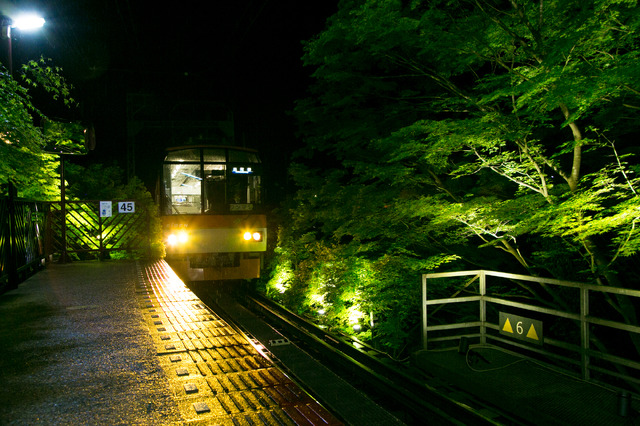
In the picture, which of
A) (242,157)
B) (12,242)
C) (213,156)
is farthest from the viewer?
(242,157)

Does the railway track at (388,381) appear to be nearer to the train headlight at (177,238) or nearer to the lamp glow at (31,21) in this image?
the train headlight at (177,238)

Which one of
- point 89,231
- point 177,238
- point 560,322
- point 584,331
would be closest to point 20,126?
point 177,238

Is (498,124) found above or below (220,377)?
above

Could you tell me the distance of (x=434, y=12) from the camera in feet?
18.4

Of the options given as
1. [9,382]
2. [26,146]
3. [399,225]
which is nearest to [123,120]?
[26,146]

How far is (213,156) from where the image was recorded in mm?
10594

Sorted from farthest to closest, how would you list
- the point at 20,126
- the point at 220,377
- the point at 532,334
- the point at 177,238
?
1. the point at 177,238
2. the point at 20,126
3. the point at 532,334
4. the point at 220,377

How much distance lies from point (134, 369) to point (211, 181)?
7123 mm

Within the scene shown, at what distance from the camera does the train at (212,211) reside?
1033 cm

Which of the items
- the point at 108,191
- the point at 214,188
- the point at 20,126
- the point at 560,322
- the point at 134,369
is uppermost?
the point at 20,126

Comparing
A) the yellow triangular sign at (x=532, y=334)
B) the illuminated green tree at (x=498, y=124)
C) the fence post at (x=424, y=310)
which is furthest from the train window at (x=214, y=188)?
the yellow triangular sign at (x=532, y=334)

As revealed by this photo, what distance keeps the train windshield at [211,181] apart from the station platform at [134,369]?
383 cm

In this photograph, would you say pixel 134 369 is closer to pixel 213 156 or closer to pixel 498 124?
pixel 498 124

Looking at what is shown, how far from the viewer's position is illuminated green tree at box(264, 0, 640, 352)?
4.19 m
